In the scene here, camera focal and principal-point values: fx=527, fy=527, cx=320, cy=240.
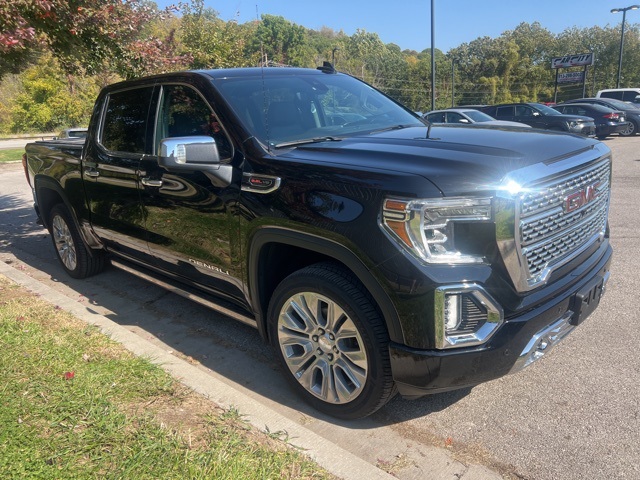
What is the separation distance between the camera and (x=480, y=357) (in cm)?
247

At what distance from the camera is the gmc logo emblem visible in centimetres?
278

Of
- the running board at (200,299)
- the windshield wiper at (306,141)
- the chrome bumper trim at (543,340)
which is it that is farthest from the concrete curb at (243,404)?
the windshield wiper at (306,141)

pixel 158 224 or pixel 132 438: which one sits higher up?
pixel 158 224

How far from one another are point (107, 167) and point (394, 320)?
3.05 meters

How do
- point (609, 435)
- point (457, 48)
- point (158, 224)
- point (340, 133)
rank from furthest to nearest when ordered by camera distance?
point (457, 48)
point (158, 224)
point (340, 133)
point (609, 435)

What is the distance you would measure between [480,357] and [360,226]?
831 millimetres

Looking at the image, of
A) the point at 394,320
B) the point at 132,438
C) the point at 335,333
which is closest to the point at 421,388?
the point at 394,320

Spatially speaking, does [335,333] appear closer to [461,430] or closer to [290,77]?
[461,430]

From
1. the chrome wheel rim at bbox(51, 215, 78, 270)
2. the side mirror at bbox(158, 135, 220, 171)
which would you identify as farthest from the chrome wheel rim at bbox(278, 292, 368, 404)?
the chrome wheel rim at bbox(51, 215, 78, 270)

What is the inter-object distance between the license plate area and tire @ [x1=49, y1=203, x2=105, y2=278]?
14.5 ft

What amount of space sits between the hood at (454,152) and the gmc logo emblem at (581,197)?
0.67 feet

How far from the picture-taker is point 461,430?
290 cm

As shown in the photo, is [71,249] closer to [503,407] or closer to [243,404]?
[243,404]

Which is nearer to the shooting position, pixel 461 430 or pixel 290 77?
pixel 461 430
